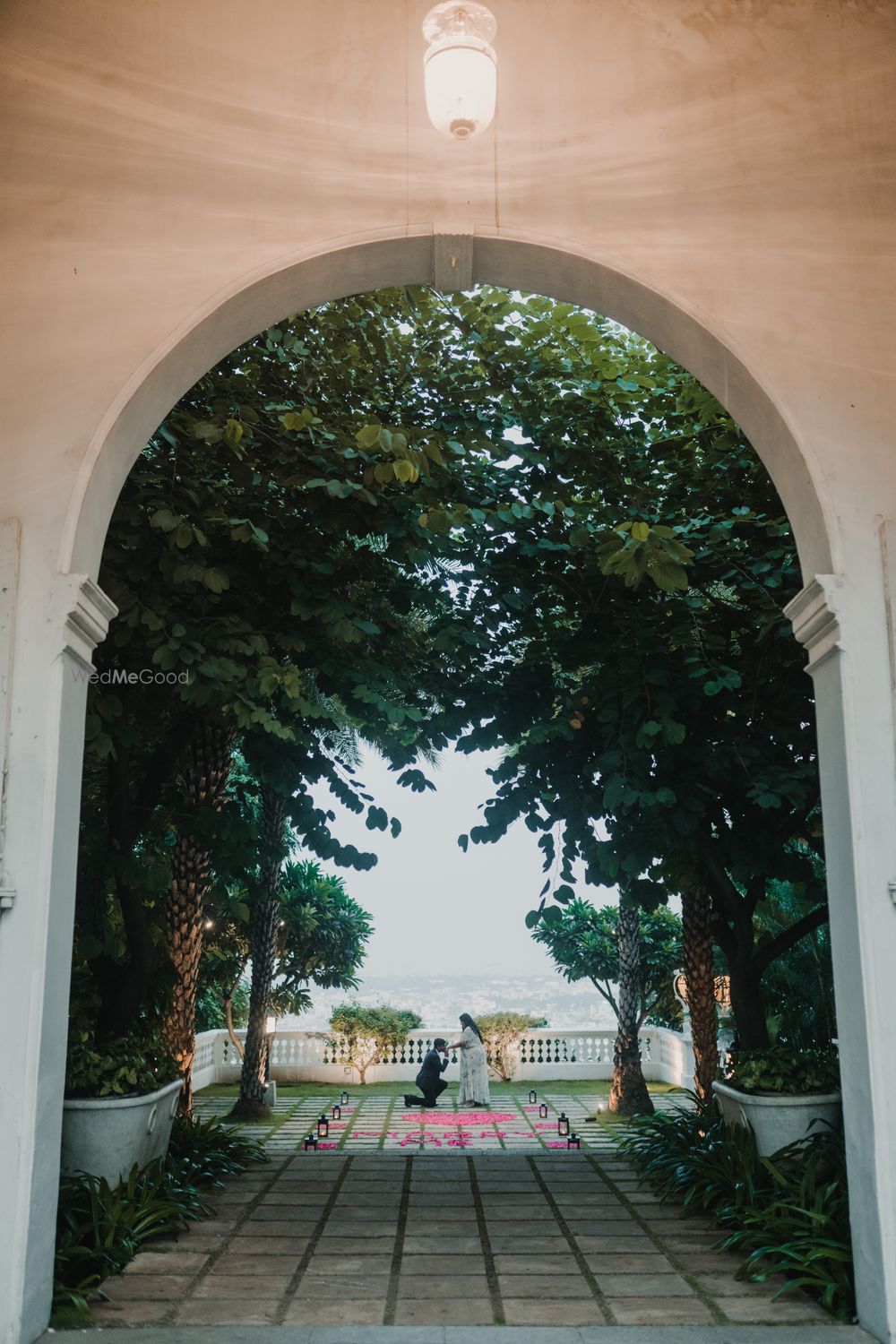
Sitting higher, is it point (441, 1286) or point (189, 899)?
point (189, 899)

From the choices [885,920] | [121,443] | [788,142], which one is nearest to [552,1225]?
[885,920]

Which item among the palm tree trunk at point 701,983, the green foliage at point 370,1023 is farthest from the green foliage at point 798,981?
the green foliage at point 370,1023

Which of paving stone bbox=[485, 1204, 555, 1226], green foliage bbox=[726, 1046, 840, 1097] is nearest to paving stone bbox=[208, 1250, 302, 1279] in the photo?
paving stone bbox=[485, 1204, 555, 1226]

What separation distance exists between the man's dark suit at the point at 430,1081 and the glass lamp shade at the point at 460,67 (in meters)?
11.2

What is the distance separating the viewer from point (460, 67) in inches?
143

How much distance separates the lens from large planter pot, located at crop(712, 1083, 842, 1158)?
18.3 ft

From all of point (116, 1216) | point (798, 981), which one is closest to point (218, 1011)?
point (798, 981)

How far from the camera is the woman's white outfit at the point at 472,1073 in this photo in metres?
13.0

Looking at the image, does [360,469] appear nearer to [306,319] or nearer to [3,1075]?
[306,319]

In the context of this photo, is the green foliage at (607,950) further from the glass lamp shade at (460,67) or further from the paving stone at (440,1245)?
the glass lamp shade at (460,67)

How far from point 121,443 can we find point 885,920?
3262mm

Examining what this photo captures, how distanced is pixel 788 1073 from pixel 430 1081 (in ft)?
25.5

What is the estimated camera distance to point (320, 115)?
4336 millimetres

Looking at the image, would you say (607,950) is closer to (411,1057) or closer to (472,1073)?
(411,1057)
